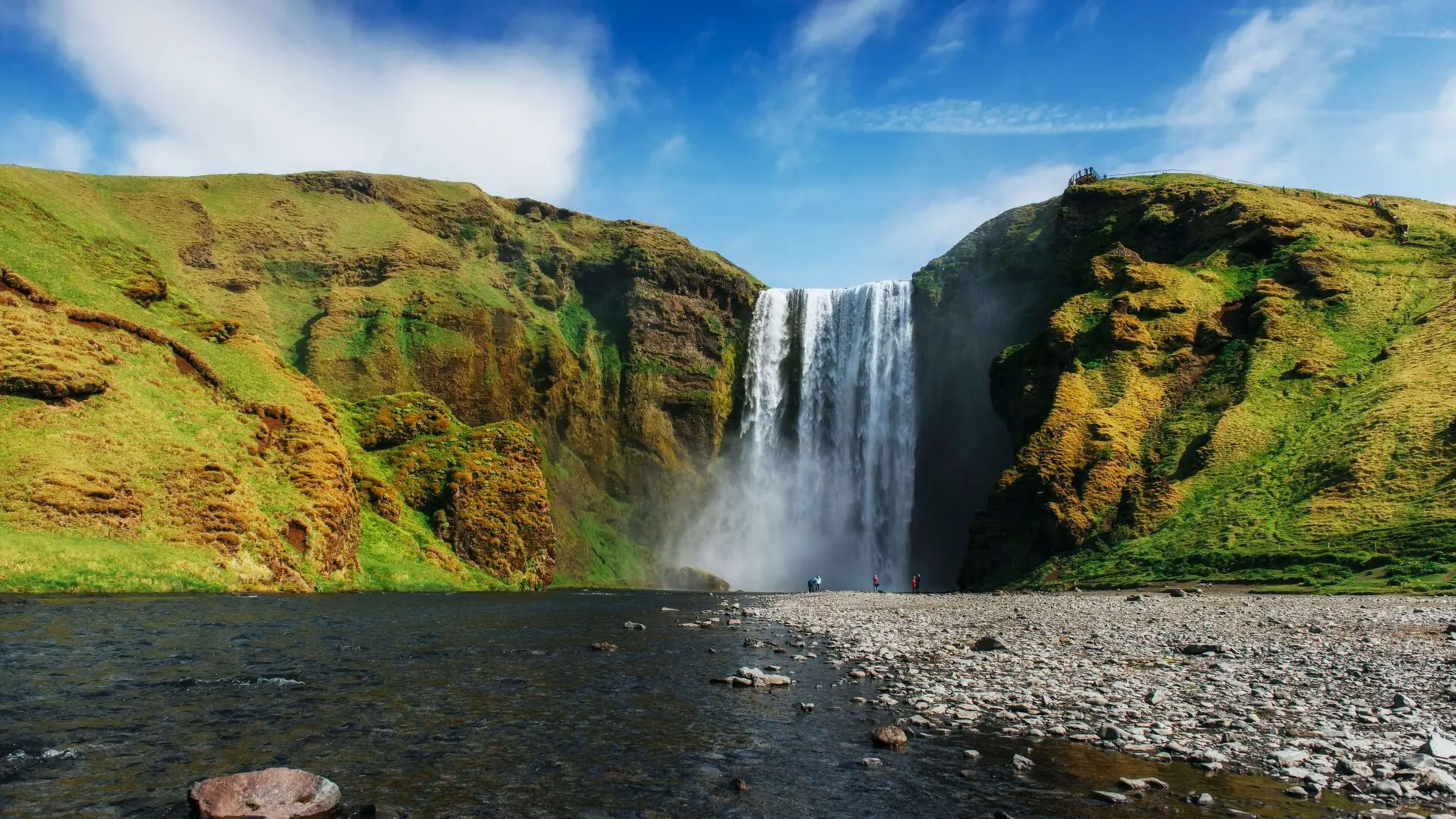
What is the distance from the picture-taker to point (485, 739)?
1024cm

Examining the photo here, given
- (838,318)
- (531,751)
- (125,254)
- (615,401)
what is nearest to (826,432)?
(838,318)

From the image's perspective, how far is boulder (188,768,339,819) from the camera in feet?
22.2

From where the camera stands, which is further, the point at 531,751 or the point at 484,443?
the point at 484,443

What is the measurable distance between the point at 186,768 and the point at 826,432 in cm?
7963

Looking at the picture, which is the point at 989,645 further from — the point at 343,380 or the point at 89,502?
the point at 343,380

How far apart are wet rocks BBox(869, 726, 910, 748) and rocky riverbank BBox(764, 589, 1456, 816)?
2.92ft

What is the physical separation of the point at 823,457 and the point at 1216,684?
72928 millimetres

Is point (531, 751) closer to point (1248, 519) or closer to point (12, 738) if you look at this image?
point (12, 738)

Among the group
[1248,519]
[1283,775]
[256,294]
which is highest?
[256,294]

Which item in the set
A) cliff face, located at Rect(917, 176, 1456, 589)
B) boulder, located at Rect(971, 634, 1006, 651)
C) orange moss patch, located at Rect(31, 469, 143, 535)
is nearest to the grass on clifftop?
cliff face, located at Rect(917, 176, 1456, 589)

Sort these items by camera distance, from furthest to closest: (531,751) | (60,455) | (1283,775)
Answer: (60,455) → (531,751) → (1283,775)

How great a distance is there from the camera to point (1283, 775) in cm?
807

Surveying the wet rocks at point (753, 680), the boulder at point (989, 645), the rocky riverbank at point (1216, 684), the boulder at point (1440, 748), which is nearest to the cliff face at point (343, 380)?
the wet rocks at point (753, 680)

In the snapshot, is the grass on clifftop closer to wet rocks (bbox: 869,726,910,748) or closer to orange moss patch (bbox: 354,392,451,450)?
wet rocks (bbox: 869,726,910,748)
